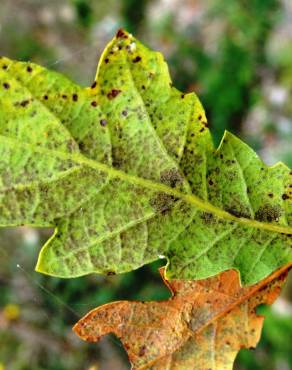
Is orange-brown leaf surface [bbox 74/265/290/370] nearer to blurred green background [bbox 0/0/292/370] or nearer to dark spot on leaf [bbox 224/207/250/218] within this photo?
dark spot on leaf [bbox 224/207/250/218]

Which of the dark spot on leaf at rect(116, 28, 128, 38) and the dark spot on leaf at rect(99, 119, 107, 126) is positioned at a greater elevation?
the dark spot on leaf at rect(116, 28, 128, 38)

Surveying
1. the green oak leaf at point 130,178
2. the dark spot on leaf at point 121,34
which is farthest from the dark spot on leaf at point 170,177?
the dark spot on leaf at point 121,34

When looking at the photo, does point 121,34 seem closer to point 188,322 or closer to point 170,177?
point 170,177

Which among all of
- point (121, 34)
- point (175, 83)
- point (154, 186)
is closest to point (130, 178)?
point (154, 186)

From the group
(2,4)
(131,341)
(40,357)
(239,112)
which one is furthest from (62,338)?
(2,4)

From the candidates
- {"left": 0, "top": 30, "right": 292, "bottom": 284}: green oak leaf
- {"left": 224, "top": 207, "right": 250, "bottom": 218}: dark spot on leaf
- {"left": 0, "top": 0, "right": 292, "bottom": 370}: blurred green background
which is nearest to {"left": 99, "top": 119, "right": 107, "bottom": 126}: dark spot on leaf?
{"left": 0, "top": 30, "right": 292, "bottom": 284}: green oak leaf

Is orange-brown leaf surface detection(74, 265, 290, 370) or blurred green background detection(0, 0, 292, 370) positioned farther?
blurred green background detection(0, 0, 292, 370)
